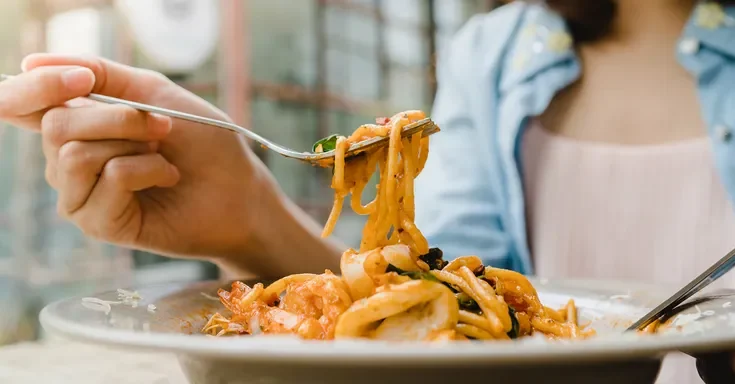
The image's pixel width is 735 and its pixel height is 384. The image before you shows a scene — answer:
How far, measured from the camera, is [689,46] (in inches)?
71.2

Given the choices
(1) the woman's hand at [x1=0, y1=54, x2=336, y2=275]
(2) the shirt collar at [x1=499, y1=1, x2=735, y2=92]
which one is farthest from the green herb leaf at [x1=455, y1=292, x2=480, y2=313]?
(2) the shirt collar at [x1=499, y1=1, x2=735, y2=92]

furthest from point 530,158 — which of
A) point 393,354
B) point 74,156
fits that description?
point 393,354

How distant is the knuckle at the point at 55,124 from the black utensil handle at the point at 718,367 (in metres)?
1.07

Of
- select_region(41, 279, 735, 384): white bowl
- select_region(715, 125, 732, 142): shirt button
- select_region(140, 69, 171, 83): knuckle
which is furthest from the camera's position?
select_region(715, 125, 732, 142): shirt button

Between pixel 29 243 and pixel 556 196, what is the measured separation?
3230mm

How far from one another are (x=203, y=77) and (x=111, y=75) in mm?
3186

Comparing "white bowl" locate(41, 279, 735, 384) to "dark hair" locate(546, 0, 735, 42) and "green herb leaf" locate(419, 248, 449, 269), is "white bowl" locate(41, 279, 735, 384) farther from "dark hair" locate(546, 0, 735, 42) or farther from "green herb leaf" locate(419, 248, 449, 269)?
"dark hair" locate(546, 0, 735, 42)

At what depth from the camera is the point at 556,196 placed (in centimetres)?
202

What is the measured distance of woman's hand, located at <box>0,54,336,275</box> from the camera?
43.6 inches

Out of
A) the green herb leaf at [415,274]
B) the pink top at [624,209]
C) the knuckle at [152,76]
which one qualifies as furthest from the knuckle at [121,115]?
the pink top at [624,209]

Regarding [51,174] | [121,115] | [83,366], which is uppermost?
[121,115]

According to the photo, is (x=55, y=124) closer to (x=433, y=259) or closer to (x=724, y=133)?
(x=433, y=259)

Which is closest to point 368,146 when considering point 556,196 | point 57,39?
point 556,196

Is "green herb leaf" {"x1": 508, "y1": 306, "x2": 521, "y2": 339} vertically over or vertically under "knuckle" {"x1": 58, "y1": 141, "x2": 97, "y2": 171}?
under
